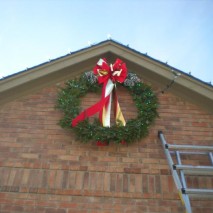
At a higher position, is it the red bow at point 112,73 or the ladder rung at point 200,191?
the red bow at point 112,73

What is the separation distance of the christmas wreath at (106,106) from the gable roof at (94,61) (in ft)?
0.87

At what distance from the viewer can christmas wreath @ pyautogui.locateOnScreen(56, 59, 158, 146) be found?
5.25 metres

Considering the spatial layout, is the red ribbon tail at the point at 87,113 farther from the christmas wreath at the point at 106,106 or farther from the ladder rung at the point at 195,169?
the ladder rung at the point at 195,169

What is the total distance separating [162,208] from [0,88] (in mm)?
3740

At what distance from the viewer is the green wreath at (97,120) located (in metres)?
5.25

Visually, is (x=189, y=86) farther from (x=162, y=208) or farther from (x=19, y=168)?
(x=19, y=168)

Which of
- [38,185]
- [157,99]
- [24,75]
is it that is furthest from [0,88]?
[157,99]

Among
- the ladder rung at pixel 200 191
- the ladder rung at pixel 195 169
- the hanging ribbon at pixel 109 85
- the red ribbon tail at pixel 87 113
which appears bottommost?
the ladder rung at pixel 200 191

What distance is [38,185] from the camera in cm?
483

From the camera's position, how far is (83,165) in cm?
508

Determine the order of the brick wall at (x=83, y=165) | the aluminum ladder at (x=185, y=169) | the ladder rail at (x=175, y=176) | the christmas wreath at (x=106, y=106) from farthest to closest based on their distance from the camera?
the christmas wreath at (x=106, y=106)
the brick wall at (x=83, y=165)
the aluminum ladder at (x=185, y=169)
the ladder rail at (x=175, y=176)

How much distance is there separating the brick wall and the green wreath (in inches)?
6.4

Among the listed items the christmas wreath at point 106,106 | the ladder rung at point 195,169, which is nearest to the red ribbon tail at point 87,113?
the christmas wreath at point 106,106

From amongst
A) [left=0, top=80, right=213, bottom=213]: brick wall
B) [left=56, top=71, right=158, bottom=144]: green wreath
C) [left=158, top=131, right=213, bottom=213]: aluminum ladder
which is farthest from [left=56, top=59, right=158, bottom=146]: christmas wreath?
[left=158, top=131, right=213, bottom=213]: aluminum ladder
